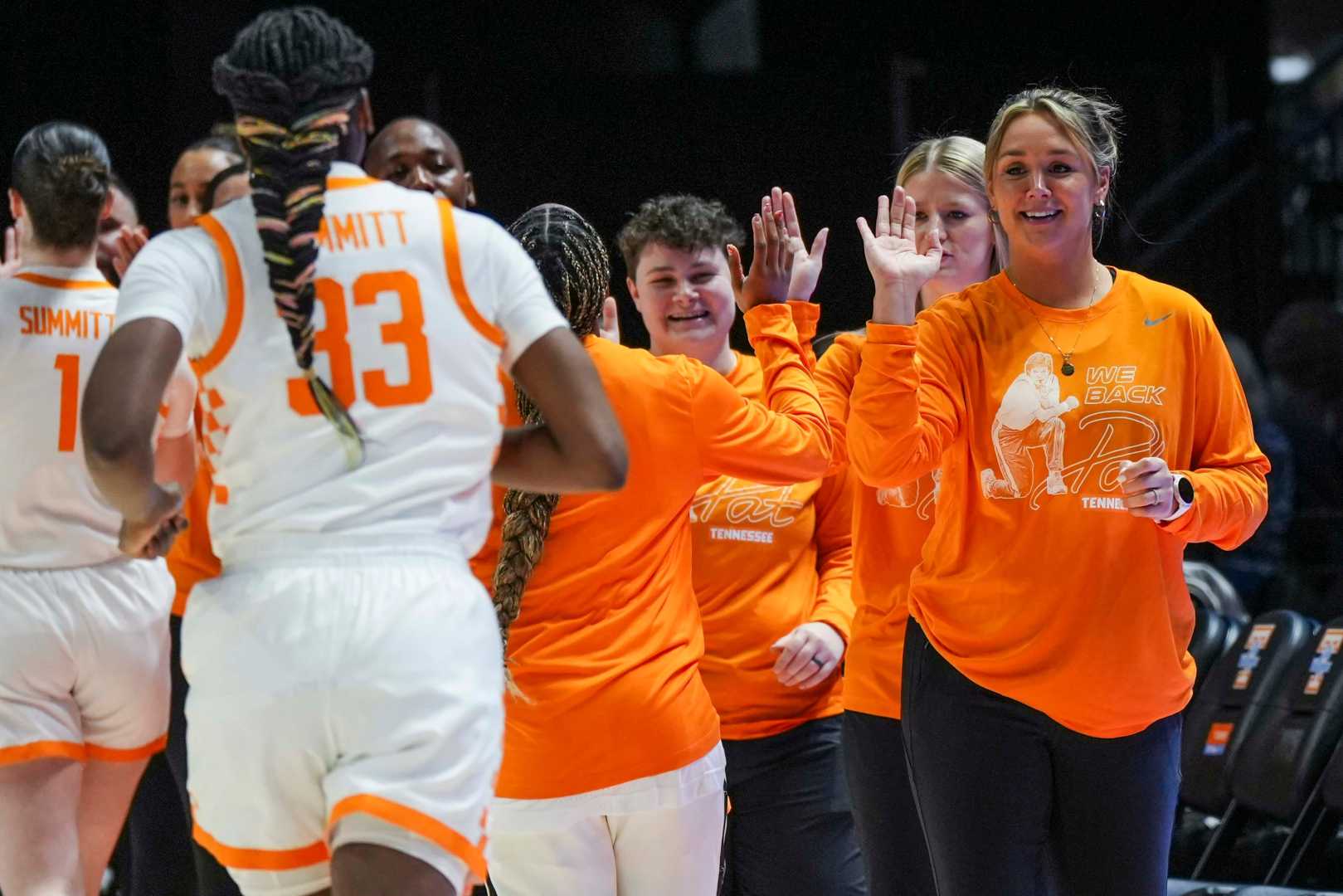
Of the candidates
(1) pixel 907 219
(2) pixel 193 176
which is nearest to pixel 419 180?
(2) pixel 193 176

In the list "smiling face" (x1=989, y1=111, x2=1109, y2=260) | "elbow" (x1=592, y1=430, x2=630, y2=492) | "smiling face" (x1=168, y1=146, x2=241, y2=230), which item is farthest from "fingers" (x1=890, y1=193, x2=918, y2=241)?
"smiling face" (x1=168, y1=146, x2=241, y2=230)

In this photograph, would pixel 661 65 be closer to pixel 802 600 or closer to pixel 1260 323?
pixel 1260 323

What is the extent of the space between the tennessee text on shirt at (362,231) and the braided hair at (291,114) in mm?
20

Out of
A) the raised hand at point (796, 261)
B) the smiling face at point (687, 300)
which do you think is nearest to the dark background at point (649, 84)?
the smiling face at point (687, 300)

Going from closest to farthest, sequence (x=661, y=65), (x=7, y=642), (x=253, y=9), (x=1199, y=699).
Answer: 1. (x=7, y=642)
2. (x=1199, y=699)
3. (x=253, y=9)
4. (x=661, y=65)

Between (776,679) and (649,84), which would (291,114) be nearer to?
(776,679)

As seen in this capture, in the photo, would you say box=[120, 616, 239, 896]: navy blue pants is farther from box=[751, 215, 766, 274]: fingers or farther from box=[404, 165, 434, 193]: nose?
box=[751, 215, 766, 274]: fingers

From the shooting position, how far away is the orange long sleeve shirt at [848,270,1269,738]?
2.80 metres

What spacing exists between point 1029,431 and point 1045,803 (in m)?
0.63

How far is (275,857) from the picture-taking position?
2016 millimetres

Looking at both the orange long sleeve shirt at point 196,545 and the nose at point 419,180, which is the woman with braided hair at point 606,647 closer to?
the orange long sleeve shirt at point 196,545

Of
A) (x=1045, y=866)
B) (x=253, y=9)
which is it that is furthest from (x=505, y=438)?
(x=253, y=9)

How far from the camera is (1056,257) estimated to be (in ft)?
9.72

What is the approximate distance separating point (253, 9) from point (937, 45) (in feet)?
9.74
